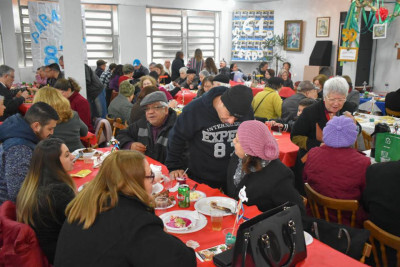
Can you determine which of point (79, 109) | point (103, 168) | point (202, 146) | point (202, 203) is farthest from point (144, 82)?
point (103, 168)

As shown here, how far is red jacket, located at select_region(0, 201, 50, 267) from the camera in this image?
1806mm

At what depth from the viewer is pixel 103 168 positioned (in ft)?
5.58

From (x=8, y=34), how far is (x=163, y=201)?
971 centimetres

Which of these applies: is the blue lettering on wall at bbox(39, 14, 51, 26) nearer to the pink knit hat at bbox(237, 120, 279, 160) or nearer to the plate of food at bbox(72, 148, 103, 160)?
the plate of food at bbox(72, 148, 103, 160)

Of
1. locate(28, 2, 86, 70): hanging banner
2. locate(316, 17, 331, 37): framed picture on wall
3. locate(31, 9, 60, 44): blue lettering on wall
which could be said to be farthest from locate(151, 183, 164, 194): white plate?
locate(316, 17, 331, 37): framed picture on wall

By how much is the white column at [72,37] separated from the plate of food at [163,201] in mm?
4247

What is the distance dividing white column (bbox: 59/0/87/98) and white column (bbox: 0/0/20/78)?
5208 mm

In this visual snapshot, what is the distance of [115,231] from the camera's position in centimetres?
152

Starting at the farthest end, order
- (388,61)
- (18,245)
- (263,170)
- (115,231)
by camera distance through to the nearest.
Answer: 1. (388,61)
2. (263,170)
3. (18,245)
4. (115,231)

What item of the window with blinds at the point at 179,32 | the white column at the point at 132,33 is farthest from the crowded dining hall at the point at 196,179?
the window with blinds at the point at 179,32

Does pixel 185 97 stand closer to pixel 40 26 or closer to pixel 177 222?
pixel 40 26

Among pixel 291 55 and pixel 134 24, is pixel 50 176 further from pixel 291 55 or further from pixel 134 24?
pixel 291 55

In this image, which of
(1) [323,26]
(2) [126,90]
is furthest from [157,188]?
(1) [323,26]

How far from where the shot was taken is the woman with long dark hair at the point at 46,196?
2.01m
